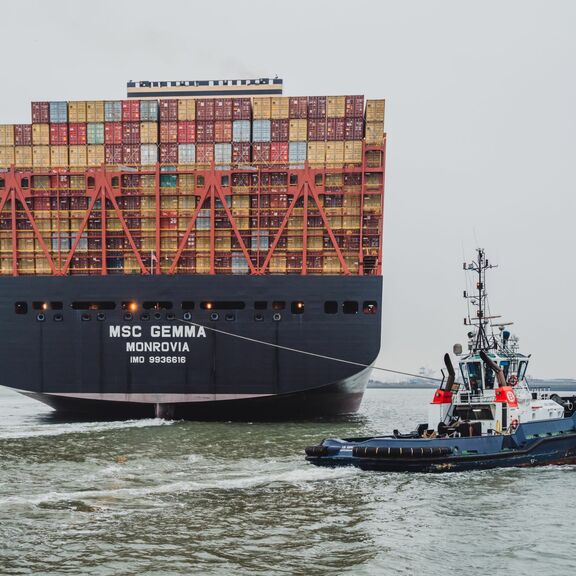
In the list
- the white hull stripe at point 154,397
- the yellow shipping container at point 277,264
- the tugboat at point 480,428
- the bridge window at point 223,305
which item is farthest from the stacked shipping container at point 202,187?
the tugboat at point 480,428

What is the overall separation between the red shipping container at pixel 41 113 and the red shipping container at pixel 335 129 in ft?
55.8

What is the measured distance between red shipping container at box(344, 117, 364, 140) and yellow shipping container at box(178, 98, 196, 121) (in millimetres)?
9086

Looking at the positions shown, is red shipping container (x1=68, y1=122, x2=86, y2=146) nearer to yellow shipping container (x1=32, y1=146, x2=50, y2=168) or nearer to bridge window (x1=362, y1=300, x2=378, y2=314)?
yellow shipping container (x1=32, y1=146, x2=50, y2=168)

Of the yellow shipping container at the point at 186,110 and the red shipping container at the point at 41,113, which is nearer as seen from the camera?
the yellow shipping container at the point at 186,110

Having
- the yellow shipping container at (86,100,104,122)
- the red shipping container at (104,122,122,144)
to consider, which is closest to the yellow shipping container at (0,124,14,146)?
the yellow shipping container at (86,100,104,122)

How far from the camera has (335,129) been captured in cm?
3797

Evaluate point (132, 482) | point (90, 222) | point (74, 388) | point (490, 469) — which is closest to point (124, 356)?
point (74, 388)

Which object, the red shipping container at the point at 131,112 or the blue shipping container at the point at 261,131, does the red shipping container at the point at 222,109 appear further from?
the red shipping container at the point at 131,112

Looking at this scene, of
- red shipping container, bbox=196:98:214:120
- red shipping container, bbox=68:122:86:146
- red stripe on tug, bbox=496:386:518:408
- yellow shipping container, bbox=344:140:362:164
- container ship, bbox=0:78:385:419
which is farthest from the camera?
red shipping container, bbox=68:122:86:146

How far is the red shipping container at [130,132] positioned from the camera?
38938mm

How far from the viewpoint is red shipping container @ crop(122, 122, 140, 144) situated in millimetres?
38938

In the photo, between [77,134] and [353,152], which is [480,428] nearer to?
[353,152]

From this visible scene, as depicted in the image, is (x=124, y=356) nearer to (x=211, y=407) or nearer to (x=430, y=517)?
(x=211, y=407)

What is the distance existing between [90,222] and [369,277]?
16.8m
